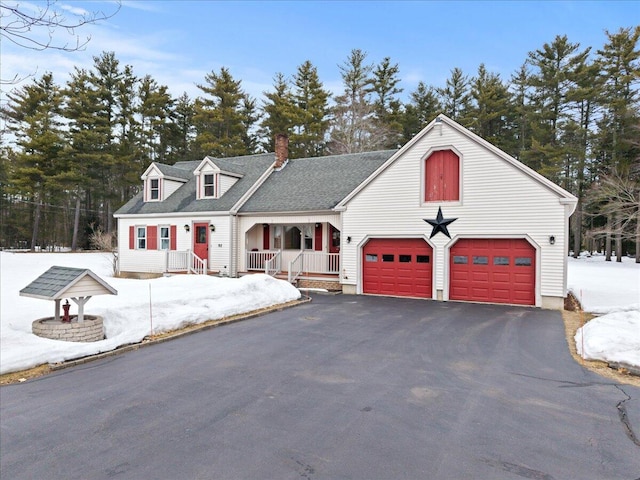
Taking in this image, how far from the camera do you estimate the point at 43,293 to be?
7.37 metres

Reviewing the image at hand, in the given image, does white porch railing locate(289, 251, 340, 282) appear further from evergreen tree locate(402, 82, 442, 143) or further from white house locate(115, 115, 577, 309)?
evergreen tree locate(402, 82, 442, 143)

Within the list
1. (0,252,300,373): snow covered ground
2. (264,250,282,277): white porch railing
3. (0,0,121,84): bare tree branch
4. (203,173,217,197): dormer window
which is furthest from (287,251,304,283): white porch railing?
(0,0,121,84): bare tree branch

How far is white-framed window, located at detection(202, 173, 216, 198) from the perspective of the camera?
20664 millimetres

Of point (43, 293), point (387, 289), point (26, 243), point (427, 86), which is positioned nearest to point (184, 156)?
point (26, 243)

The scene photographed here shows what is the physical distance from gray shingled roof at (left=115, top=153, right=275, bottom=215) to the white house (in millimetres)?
111

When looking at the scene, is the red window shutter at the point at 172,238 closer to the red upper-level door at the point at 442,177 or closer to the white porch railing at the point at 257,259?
the white porch railing at the point at 257,259

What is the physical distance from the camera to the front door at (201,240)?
19406 mm

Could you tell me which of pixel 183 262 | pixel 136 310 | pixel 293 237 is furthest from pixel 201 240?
pixel 136 310

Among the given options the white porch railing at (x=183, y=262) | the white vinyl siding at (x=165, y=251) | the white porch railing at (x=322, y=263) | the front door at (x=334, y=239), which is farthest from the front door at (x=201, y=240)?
the front door at (x=334, y=239)

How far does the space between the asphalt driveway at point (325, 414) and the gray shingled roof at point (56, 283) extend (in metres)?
1.60

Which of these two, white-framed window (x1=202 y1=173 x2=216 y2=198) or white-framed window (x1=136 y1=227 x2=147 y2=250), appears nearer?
white-framed window (x1=202 y1=173 x2=216 y2=198)

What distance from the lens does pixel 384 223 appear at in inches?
584

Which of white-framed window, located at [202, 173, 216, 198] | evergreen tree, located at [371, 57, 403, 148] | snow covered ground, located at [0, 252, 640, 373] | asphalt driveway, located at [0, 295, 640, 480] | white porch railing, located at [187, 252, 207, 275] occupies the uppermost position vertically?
evergreen tree, located at [371, 57, 403, 148]

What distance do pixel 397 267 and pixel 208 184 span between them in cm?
1171
